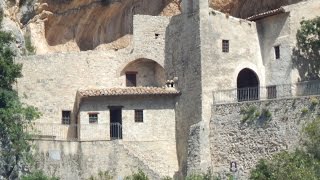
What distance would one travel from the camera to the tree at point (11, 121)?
4784 cm

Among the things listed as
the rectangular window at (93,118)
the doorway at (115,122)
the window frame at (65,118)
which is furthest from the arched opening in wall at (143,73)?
the window frame at (65,118)

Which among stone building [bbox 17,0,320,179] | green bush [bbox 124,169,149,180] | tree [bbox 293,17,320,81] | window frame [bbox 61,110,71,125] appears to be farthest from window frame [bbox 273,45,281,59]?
window frame [bbox 61,110,71,125]

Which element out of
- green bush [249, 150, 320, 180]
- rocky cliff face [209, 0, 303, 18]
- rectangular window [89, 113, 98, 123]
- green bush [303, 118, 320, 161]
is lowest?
green bush [249, 150, 320, 180]

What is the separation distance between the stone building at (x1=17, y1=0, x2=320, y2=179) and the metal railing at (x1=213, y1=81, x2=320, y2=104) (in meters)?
0.06

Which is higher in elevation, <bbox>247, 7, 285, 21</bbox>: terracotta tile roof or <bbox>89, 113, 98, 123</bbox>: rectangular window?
<bbox>247, 7, 285, 21</bbox>: terracotta tile roof

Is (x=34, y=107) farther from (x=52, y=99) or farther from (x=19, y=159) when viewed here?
(x=19, y=159)

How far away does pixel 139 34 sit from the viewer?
53531 mm

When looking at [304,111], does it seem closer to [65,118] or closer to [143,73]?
[143,73]

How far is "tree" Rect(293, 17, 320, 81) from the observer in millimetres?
49156

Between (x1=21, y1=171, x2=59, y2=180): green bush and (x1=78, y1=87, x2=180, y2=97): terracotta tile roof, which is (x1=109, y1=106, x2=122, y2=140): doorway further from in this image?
(x1=21, y1=171, x2=59, y2=180): green bush

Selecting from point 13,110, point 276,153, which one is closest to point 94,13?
point 13,110

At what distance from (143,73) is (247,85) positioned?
604 cm

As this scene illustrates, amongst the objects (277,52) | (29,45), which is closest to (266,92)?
(277,52)

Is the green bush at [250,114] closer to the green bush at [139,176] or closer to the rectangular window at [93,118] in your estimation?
the green bush at [139,176]
